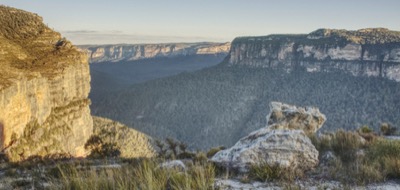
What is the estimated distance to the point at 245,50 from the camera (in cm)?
15650

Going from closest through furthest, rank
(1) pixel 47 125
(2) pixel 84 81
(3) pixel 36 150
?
(3) pixel 36 150 < (1) pixel 47 125 < (2) pixel 84 81

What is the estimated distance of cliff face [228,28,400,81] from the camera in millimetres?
111812

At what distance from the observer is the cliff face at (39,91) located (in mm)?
33772

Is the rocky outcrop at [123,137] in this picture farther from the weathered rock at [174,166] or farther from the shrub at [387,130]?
the weathered rock at [174,166]

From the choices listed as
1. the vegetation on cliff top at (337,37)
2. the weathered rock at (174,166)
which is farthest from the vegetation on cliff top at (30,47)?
the vegetation on cliff top at (337,37)

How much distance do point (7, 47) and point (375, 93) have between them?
303ft

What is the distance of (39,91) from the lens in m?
42.1

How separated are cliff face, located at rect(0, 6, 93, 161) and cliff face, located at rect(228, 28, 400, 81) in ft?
283

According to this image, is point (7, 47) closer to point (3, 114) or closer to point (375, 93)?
point (3, 114)

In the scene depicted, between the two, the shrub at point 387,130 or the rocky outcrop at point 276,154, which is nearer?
the rocky outcrop at point 276,154

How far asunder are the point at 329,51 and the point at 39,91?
339ft

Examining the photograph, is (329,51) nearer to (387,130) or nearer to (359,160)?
(387,130)

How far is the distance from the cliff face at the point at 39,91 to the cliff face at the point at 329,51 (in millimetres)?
86157

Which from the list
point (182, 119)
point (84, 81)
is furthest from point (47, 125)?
point (182, 119)
